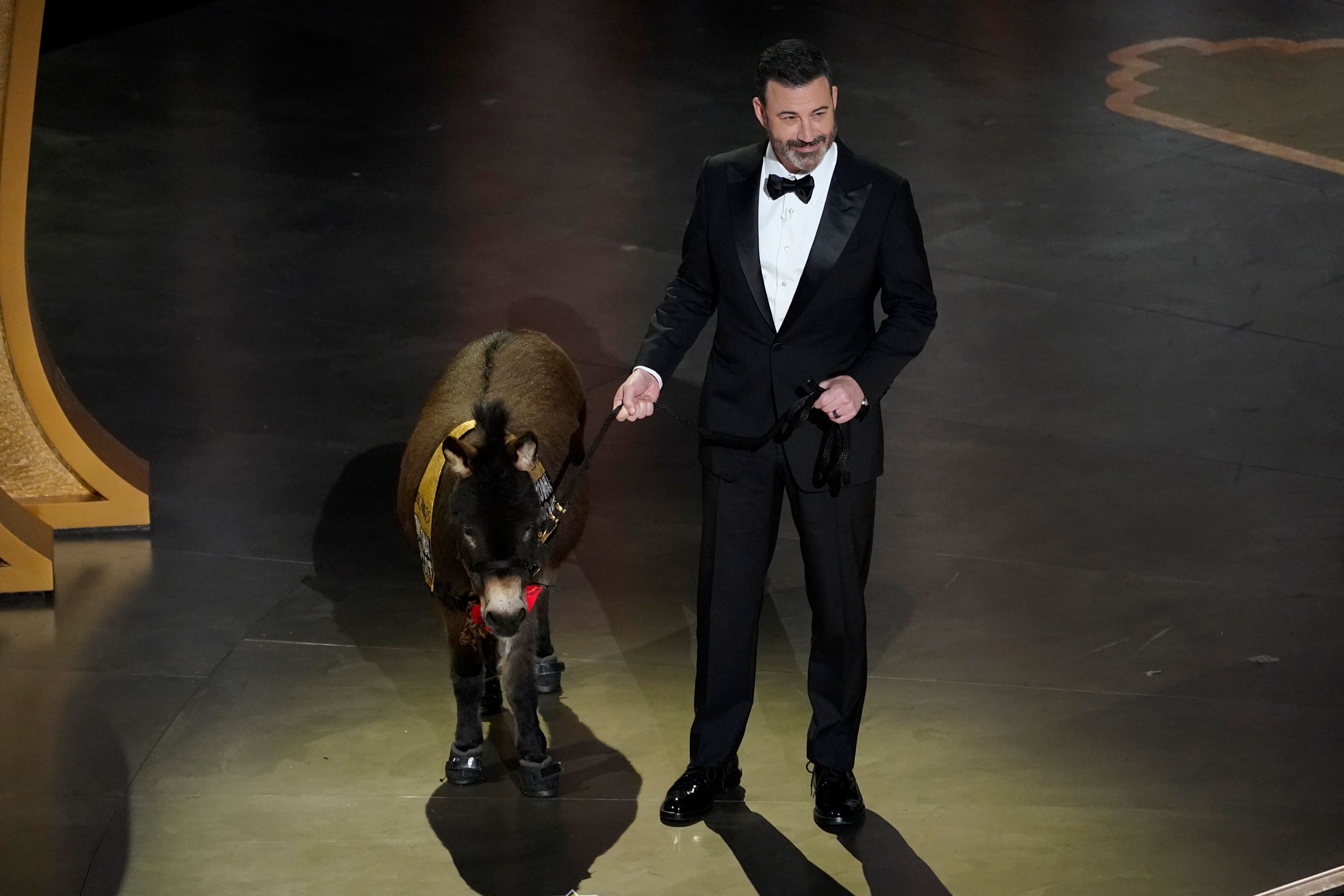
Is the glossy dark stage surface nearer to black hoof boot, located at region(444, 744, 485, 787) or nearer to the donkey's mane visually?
black hoof boot, located at region(444, 744, 485, 787)

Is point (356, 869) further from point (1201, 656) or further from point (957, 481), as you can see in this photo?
point (957, 481)

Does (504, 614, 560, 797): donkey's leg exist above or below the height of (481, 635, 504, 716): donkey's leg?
above

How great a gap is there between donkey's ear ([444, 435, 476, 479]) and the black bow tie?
2.95 ft

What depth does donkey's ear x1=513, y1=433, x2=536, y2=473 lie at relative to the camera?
3.82 metres

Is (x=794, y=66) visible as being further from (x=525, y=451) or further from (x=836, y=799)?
(x=836, y=799)

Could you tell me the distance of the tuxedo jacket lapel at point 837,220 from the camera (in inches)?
147

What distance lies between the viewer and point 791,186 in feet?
12.1

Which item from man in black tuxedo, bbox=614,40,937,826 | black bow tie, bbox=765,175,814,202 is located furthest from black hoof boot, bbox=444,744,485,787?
black bow tie, bbox=765,175,814,202

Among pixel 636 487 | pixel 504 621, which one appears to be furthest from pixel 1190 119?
pixel 504 621

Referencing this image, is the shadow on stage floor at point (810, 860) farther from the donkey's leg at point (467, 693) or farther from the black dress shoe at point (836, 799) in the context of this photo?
the donkey's leg at point (467, 693)

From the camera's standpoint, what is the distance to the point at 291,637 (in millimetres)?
5090

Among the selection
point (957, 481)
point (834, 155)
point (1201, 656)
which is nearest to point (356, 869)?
point (834, 155)

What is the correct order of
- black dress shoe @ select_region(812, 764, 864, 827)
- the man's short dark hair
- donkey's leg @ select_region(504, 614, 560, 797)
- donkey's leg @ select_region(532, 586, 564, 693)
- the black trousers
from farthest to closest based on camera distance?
1. donkey's leg @ select_region(532, 586, 564, 693)
2. donkey's leg @ select_region(504, 614, 560, 797)
3. black dress shoe @ select_region(812, 764, 864, 827)
4. the black trousers
5. the man's short dark hair

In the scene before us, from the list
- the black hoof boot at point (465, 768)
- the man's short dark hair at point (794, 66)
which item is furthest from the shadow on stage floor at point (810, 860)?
the man's short dark hair at point (794, 66)
